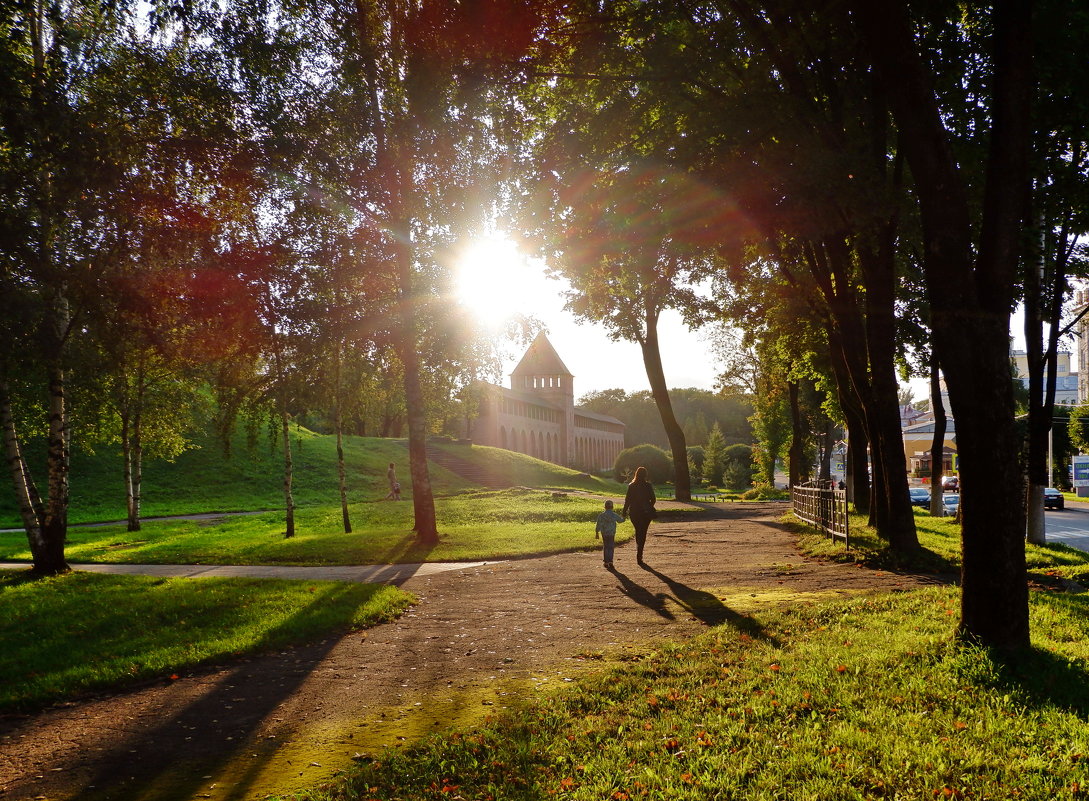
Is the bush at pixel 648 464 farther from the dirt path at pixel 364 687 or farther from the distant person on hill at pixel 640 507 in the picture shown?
the dirt path at pixel 364 687

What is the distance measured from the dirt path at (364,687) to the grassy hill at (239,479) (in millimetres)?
22113

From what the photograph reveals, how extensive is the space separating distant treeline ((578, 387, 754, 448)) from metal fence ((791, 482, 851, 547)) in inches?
3633

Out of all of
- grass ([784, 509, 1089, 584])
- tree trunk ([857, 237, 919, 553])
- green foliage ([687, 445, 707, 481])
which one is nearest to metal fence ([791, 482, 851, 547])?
grass ([784, 509, 1089, 584])

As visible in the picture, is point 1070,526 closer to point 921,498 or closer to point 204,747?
point 921,498

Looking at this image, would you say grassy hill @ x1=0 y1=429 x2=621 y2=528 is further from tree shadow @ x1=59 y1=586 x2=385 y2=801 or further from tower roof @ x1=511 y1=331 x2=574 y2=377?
tower roof @ x1=511 y1=331 x2=574 y2=377

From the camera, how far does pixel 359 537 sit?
18.5 metres

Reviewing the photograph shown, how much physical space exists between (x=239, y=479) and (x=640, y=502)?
3167cm

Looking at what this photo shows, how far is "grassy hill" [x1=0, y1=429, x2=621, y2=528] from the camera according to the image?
109ft

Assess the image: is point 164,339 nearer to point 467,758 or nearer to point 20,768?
point 20,768

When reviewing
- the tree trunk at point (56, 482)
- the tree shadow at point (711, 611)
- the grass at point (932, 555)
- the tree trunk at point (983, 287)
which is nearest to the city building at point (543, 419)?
the grass at point (932, 555)

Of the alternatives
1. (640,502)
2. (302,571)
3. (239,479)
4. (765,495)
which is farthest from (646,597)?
(239,479)

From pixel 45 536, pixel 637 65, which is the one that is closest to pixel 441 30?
pixel 637 65

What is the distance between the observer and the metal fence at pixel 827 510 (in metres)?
15.0

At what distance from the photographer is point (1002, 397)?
617 centimetres
